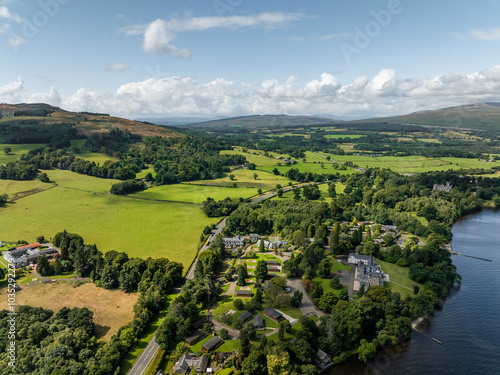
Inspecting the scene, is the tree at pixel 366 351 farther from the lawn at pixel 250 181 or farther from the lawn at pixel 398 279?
the lawn at pixel 250 181

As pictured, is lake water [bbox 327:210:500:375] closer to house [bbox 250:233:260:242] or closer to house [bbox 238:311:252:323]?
house [bbox 238:311:252:323]

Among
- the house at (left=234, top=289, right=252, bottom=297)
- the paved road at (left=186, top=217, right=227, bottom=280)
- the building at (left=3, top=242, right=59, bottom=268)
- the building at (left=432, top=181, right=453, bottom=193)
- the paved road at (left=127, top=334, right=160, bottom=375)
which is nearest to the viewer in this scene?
the paved road at (left=127, top=334, right=160, bottom=375)

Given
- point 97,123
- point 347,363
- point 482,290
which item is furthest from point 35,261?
point 97,123

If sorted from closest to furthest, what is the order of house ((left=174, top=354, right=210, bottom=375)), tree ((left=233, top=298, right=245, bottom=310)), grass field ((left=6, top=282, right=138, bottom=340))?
house ((left=174, top=354, right=210, bottom=375)) → grass field ((left=6, top=282, right=138, bottom=340)) → tree ((left=233, top=298, right=245, bottom=310))

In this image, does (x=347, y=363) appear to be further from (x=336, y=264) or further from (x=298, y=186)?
(x=298, y=186)

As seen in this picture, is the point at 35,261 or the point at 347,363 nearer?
the point at 347,363

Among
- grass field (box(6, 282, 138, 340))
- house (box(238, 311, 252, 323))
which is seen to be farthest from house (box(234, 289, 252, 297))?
grass field (box(6, 282, 138, 340))
